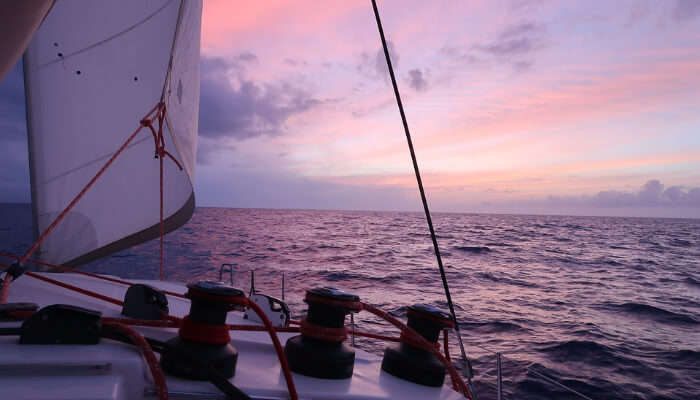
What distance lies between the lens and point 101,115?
3594 mm

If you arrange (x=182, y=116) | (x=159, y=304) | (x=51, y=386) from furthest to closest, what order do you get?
(x=182, y=116) < (x=159, y=304) < (x=51, y=386)

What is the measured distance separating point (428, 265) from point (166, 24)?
17221mm

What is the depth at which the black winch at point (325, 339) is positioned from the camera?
1459 mm

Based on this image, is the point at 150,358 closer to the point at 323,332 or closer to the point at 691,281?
the point at 323,332

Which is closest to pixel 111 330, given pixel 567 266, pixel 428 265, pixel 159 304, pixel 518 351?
pixel 159 304

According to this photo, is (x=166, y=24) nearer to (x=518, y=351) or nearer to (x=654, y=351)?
(x=518, y=351)

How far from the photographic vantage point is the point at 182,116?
4137mm

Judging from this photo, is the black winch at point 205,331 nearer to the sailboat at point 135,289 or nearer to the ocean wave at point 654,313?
the sailboat at point 135,289

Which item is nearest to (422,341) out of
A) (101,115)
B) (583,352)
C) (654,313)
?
(101,115)

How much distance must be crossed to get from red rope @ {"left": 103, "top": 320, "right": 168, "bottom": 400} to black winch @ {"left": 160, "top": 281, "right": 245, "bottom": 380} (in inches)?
3.5

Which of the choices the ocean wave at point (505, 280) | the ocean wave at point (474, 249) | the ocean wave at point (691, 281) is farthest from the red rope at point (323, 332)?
the ocean wave at point (474, 249)

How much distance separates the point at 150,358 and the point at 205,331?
0.59ft

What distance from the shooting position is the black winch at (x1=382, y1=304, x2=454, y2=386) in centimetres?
170

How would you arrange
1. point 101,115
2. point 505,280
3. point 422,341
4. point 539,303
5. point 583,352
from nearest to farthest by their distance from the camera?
1. point 422,341
2. point 101,115
3. point 583,352
4. point 539,303
5. point 505,280
